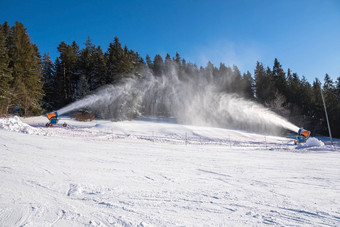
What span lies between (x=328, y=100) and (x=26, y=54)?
58.1 meters

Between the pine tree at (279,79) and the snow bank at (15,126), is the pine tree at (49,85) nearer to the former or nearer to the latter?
the snow bank at (15,126)

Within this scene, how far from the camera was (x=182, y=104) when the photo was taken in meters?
38.7

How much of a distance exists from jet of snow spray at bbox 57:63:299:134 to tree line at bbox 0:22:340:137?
2.26m

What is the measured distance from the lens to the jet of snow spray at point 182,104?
29.8m

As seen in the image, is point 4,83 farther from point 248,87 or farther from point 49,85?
point 248,87

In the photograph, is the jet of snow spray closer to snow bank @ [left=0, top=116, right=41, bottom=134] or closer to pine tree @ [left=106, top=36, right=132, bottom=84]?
pine tree @ [left=106, top=36, right=132, bottom=84]

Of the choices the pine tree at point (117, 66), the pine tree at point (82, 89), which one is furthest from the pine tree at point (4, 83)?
the pine tree at point (117, 66)

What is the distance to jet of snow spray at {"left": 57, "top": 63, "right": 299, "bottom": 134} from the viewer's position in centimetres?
2981

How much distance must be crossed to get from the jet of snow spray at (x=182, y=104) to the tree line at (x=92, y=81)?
7.41 feet

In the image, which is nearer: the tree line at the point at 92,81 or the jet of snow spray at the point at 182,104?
the tree line at the point at 92,81

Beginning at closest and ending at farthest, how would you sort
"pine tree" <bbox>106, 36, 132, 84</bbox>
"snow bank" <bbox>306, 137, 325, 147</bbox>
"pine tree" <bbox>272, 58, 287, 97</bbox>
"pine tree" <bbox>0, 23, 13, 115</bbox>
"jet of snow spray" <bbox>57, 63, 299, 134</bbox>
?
"snow bank" <bbox>306, 137, 325, 147</bbox>, "pine tree" <bbox>0, 23, 13, 115</bbox>, "jet of snow spray" <bbox>57, 63, 299, 134</bbox>, "pine tree" <bbox>106, 36, 132, 84</bbox>, "pine tree" <bbox>272, 58, 287, 97</bbox>

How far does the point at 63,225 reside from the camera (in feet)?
8.13

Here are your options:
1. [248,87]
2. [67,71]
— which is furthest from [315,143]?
[67,71]

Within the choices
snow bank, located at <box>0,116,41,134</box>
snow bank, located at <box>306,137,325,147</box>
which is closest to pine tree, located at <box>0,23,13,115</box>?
snow bank, located at <box>0,116,41,134</box>
